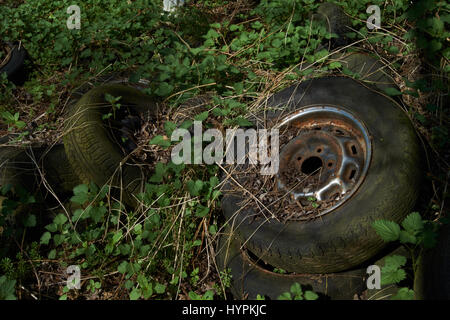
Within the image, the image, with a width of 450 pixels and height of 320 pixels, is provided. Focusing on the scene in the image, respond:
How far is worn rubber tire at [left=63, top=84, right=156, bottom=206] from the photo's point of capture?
3303 millimetres

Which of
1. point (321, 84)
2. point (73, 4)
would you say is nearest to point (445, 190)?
→ point (321, 84)

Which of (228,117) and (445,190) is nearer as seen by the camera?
(445,190)

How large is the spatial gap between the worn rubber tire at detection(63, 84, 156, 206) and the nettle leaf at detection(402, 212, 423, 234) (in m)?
1.89

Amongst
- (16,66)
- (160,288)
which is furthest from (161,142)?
(16,66)

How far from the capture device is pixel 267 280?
2.74 m

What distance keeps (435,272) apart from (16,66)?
4.99 meters

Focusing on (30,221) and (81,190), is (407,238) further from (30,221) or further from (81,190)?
(30,221)

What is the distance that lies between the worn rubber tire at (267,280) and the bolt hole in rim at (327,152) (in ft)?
1.32

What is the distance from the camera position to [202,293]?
288 cm

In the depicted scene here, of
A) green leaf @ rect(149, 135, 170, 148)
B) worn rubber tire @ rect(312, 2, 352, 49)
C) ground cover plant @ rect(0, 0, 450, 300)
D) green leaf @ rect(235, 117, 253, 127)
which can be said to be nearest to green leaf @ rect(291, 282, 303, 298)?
ground cover plant @ rect(0, 0, 450, 300)

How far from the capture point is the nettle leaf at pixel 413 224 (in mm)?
2279

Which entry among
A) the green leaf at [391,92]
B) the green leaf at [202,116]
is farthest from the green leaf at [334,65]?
the green leaf at [202,116]
